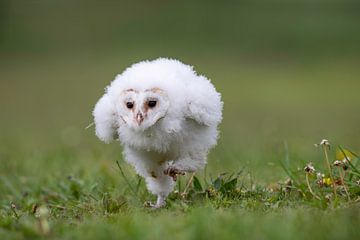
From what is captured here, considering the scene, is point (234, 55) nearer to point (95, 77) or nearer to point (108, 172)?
point (95, 77)

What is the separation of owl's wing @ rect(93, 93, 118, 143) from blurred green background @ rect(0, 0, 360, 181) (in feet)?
6.36

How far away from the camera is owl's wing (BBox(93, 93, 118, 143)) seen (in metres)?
4.76

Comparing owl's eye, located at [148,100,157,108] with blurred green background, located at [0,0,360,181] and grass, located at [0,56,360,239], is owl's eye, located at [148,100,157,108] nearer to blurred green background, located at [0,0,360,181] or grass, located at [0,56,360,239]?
grass, located at [0,56,360,239]

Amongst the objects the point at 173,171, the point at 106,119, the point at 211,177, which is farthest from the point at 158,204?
the point at 106,119

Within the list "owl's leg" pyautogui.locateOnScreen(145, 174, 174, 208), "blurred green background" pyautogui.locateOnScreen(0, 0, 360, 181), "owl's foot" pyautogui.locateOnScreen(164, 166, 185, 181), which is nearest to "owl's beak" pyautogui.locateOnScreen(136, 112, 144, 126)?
"owl's foot" pyautogui.locateOnScreen(164, 166, 185, 181)

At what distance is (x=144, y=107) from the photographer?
14.6 ft

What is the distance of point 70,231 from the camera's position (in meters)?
3.80

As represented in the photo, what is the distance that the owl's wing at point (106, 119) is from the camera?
4.76 meters

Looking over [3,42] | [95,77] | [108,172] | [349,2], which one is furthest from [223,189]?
[349,2]

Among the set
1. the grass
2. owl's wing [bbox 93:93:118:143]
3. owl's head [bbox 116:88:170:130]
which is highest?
owl's head [bbox 116:88:170:130]

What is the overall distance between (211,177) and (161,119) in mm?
978

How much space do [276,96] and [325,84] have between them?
2152mm

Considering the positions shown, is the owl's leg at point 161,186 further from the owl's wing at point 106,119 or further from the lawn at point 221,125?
the owl's wing at point 106,119

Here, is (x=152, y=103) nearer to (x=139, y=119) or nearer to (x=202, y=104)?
(x=139, y=119)
